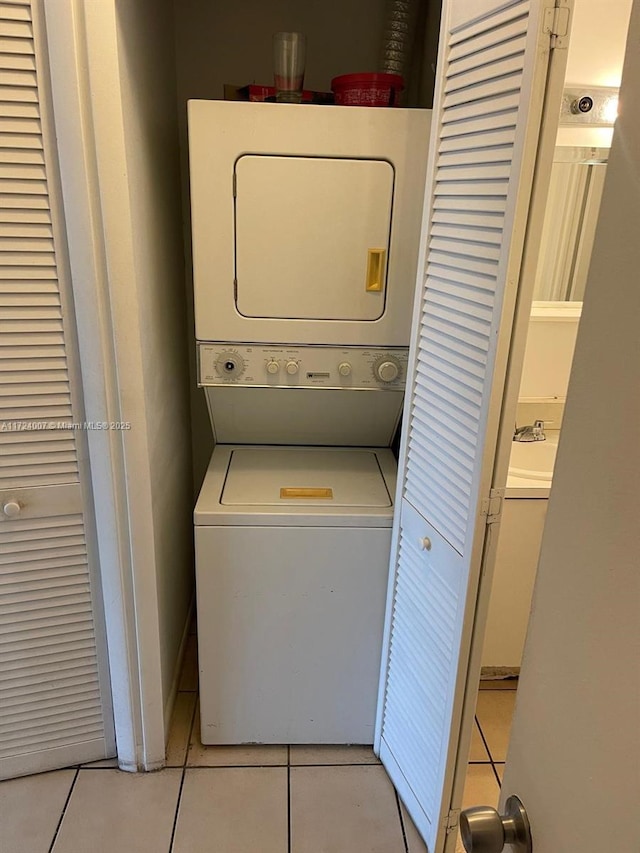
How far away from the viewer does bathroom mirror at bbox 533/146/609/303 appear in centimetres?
196

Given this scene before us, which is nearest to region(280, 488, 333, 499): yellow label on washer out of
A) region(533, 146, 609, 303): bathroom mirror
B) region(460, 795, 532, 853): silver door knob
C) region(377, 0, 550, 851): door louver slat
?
region(377, 0, 550, 851): door louver slat

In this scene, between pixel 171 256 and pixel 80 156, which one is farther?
pixel 171 256

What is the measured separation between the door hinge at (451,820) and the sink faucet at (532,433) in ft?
3.76

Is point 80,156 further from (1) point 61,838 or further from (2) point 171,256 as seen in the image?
(1) point 61,838

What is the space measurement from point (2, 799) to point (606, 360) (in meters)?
1.90

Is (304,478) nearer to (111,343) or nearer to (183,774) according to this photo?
(111,343)

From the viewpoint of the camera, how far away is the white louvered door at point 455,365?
111cm

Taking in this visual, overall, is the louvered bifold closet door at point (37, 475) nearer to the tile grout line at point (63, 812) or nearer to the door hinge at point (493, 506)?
the tile grout line at point (63, 812)

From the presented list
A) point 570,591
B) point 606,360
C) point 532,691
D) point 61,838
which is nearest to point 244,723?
point 61,838

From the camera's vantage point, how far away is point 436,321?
1.39m

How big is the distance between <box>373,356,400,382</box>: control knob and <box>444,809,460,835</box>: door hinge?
3.52 ft

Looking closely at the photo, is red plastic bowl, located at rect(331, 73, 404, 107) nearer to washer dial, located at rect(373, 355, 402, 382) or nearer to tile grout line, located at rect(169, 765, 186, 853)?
washer dial, located at rect(373, 355, 402, 382)

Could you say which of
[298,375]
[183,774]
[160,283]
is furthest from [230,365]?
[183,774]

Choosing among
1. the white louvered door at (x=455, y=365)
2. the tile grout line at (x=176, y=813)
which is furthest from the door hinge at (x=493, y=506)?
the tile grout line at (x=176, y=813)
